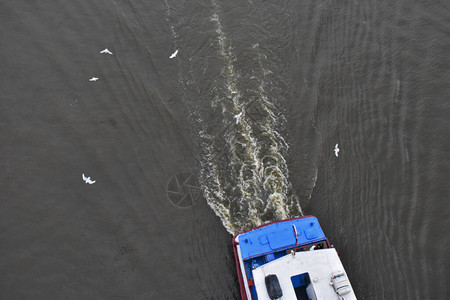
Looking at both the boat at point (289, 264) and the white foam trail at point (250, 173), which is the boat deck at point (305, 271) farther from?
the white foam trail at point (250, 173)

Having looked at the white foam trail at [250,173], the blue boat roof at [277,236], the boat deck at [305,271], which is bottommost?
the boat deck at [305,271]

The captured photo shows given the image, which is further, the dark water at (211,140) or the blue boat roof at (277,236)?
the dark water at (211,140)

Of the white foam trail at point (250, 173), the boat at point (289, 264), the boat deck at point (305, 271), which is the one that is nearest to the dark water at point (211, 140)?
the white foam trail at point (250, 173)

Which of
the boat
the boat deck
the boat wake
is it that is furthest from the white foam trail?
the boat deck

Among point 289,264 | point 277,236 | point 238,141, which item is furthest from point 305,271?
Answer: point 238,141

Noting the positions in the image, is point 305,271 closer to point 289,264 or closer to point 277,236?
point 289,264

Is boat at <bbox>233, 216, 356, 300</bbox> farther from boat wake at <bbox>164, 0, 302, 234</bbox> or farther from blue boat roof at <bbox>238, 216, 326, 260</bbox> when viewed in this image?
boat wake at <bbox>164, 0, 302, 234</bbox>

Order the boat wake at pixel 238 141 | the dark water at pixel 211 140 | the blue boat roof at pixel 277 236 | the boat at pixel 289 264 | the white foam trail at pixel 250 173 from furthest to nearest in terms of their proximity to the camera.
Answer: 1. the boat wake at pixel 238 141
2. the white foam trail at pixel 250 173
3. the dark water at pixel 211 140
4. the blue boat roof at pixel 277 236
5. the boat at pixel 289 264
